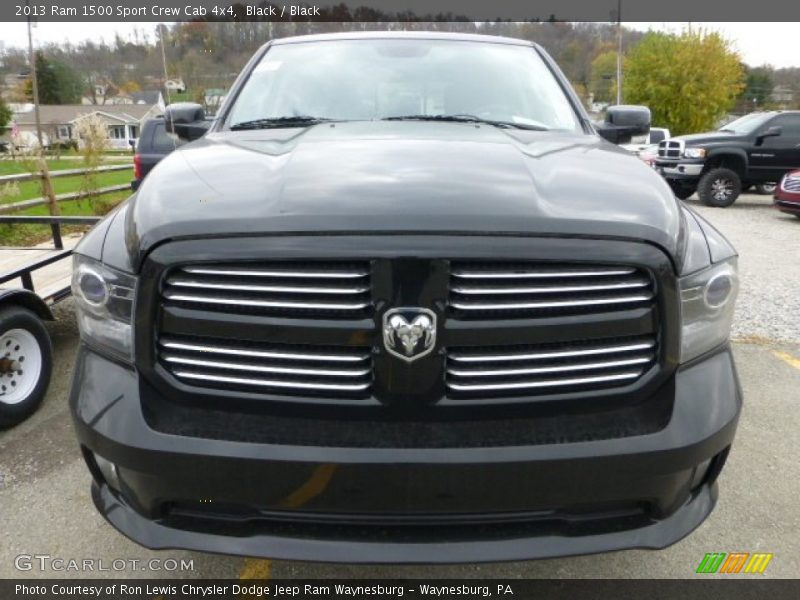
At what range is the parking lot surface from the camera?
95.0 inches

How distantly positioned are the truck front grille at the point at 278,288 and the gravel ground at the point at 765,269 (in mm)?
4635

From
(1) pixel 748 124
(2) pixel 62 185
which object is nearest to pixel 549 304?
(1) pixel 748 124

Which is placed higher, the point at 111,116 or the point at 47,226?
the point at 111,116

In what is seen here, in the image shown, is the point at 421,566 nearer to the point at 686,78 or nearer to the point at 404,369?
the point at 404,369

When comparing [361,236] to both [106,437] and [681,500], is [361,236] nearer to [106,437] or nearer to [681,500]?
[106,437]

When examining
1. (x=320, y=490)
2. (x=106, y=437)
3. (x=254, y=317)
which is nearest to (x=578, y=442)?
(x=320, y=490)

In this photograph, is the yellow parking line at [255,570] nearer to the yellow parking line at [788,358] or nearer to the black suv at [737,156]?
the yellow parking line at [788,358]

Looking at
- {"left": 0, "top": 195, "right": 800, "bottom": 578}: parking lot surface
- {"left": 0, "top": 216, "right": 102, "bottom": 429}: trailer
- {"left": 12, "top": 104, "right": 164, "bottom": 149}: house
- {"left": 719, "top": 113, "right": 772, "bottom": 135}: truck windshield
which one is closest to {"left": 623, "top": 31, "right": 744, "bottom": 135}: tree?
{"left": 719, "top": 113, "right": 772, "bottom": 135}: truck windshield

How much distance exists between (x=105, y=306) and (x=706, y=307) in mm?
1702

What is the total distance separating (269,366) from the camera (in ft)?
5.65

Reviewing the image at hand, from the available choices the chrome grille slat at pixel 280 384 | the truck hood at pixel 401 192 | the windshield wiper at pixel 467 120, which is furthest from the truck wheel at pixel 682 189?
the chrome grille slat at pixel 280 384

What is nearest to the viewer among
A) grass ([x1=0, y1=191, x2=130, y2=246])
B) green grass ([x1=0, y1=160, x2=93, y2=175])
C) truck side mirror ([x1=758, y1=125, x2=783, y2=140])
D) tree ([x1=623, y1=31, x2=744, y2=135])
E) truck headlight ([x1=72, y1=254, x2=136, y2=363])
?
truck headlight ([x1=72, y1=254, x2=136, y2=363])

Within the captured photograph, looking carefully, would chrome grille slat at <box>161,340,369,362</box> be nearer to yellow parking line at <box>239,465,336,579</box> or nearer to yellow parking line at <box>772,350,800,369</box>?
yellow parking line at <box>239,465,336,579</box>

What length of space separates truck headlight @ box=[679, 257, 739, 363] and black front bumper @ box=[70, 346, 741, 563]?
0.28 ft
